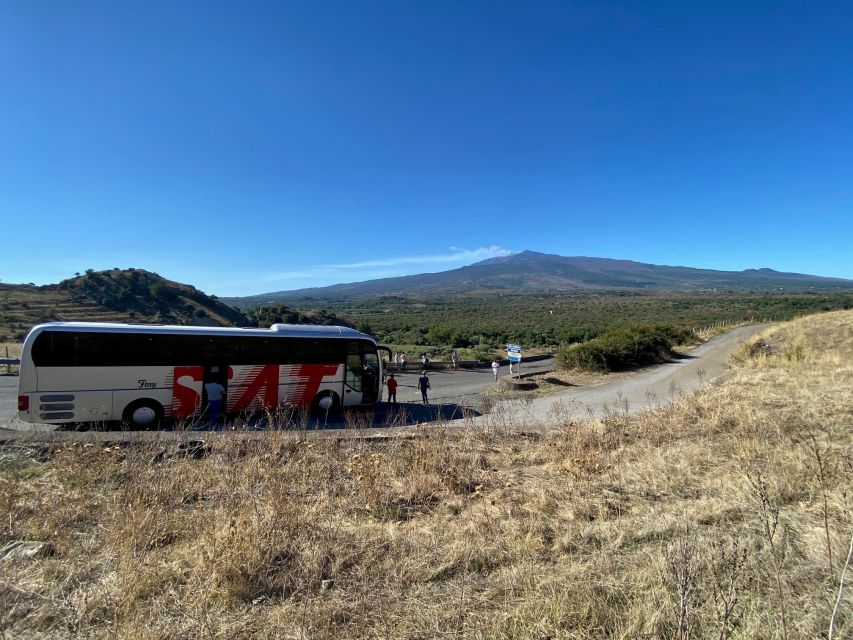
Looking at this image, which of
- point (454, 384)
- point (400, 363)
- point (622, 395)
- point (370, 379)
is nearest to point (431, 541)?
point (370, 379)

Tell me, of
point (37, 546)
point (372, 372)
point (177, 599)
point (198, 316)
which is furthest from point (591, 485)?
point (198, 316)

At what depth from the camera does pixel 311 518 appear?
13.4ft

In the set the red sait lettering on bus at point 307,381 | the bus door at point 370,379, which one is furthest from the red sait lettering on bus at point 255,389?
the bus door at point 370,379

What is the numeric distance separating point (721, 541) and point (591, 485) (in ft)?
6.23

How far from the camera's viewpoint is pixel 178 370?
1097cm

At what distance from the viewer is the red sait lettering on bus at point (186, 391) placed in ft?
36.1

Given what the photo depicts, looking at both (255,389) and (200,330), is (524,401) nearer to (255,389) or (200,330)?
(255,389)

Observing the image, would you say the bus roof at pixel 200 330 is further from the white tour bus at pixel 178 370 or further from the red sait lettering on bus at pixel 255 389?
the red sait lettering on bus at pixel 255 389

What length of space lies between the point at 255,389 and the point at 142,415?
2773 mm

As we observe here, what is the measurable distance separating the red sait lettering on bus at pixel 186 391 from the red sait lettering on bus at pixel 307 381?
8.28 feet

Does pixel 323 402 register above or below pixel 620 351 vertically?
below

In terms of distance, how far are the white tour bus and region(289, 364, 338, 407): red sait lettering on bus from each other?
0.03 meters

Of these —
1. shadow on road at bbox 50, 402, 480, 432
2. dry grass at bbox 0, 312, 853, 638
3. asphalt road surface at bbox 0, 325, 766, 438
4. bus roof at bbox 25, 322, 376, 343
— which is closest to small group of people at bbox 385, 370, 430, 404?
shadow on road at bbox 50, 402, 480, 432

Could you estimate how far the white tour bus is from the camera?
A: 9672 millimetres
